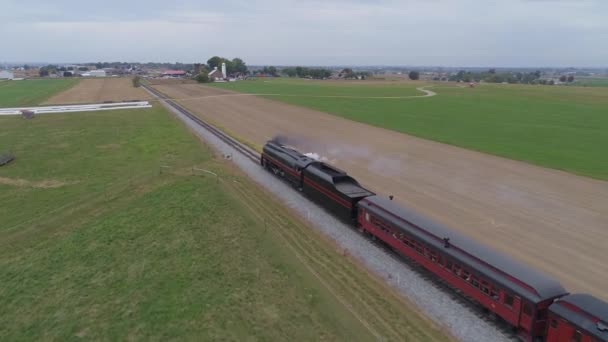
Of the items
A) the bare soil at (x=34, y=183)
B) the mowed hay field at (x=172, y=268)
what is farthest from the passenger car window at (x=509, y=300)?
the bare soil at (x=34, y=183)

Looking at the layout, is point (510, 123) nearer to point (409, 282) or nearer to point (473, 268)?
point (409, 282)

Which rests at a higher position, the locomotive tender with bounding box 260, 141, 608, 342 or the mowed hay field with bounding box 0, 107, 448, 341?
the locomotive tender with bounding box 260, 141, 608, 342

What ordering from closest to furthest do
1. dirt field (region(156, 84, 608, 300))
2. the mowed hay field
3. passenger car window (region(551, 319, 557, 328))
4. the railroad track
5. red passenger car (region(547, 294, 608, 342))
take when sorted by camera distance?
red passenger car (region(547, 294, 608, 342)) < passenger car window (region(551, 319, 557, 328)) < the mowed hay field < dirt field (region(156, 84, 608, 300)) < the railroad track

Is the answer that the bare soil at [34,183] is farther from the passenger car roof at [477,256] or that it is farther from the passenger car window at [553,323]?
the passenger car window at [553,323]

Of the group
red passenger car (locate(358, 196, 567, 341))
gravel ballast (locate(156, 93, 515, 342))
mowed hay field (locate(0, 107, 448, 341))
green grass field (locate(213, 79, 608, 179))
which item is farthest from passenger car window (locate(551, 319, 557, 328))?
green grass field (locate(213, 79, 608, 179))

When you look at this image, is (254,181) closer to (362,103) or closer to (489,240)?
(489,240)

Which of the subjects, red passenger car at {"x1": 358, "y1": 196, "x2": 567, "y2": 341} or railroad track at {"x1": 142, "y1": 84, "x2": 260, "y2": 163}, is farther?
railroad track at {"x1": 142, "y1": 84, "x2": 260, "y2": 163}

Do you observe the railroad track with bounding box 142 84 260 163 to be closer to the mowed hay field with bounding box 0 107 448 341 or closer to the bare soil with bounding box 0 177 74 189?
the mowed hay field with bounding box 0 107 448 341
